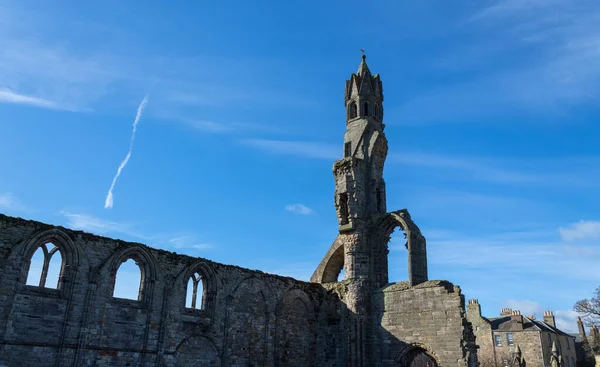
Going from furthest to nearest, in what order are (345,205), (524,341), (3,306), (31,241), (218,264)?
(524,341), (345,205), (218,264), (31,241), (3,306)

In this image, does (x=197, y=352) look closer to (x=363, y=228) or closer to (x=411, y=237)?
(x=363, y=228)

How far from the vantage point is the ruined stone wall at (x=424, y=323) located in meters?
19.1

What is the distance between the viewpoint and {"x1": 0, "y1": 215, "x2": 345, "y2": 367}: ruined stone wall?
47.9 feet

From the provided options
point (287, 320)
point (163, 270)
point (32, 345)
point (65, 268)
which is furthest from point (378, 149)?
point (32, 345)

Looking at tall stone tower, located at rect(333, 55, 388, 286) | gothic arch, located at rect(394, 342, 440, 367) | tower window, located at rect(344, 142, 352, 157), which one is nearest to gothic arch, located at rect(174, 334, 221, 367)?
tall stone tower, located at rect(333, 55, 388, 286)

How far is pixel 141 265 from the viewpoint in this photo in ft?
58.6

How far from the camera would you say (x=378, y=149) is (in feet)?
83.4

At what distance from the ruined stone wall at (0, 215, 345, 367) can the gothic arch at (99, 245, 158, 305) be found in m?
0.04

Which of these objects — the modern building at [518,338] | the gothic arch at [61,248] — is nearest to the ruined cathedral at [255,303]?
the gothic arch at [61,248]

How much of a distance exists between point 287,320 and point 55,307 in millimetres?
10261

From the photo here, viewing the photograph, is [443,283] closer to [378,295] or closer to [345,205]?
[378,295]

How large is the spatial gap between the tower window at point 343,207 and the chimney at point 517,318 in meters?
26.6

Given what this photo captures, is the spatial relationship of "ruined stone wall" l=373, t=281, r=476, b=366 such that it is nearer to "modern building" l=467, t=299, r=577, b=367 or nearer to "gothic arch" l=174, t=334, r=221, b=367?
"gothic arch" l=174, t=334, r=221, b=367

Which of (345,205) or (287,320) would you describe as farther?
(345,205)
